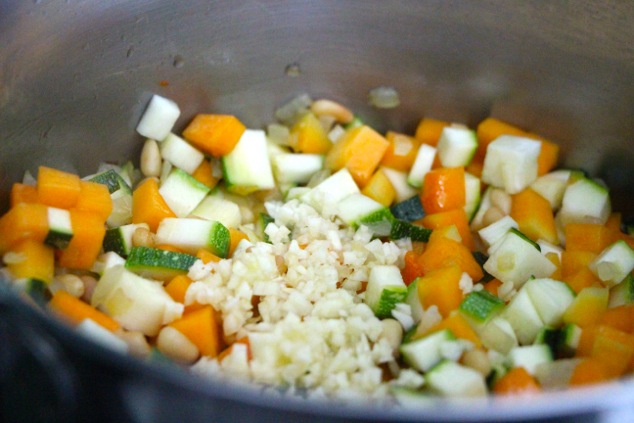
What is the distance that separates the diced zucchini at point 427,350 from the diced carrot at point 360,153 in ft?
2.22

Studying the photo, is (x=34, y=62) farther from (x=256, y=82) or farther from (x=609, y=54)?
(x=609, y=54)

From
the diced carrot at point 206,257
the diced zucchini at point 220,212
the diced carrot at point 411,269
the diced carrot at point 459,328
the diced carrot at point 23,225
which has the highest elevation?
the diced carrot at point 23,225

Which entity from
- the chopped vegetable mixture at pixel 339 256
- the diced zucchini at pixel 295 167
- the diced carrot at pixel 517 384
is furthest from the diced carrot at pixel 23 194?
the diced carrot at pixel 517 384

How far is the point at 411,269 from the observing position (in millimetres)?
1818

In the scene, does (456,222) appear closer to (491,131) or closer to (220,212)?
(491,131)

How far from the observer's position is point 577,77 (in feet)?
6.57

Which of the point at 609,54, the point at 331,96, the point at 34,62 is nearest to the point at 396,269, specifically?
the point at 331,96

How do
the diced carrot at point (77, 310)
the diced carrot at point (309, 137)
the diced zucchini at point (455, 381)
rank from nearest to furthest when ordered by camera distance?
the diced zucchini at point (455, 381) → the diced carrot at point (77, 310) → the diced carrot at point (309, 137)

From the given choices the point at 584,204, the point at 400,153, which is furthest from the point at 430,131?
the point at 584,204

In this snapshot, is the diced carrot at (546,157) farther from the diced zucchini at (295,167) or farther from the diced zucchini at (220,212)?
the diced zucchini at (220,212)

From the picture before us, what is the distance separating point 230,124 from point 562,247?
1.01 meters

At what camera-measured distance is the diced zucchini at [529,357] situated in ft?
4.98

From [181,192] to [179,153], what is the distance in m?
0.14

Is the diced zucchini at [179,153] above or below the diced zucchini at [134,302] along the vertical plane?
above
